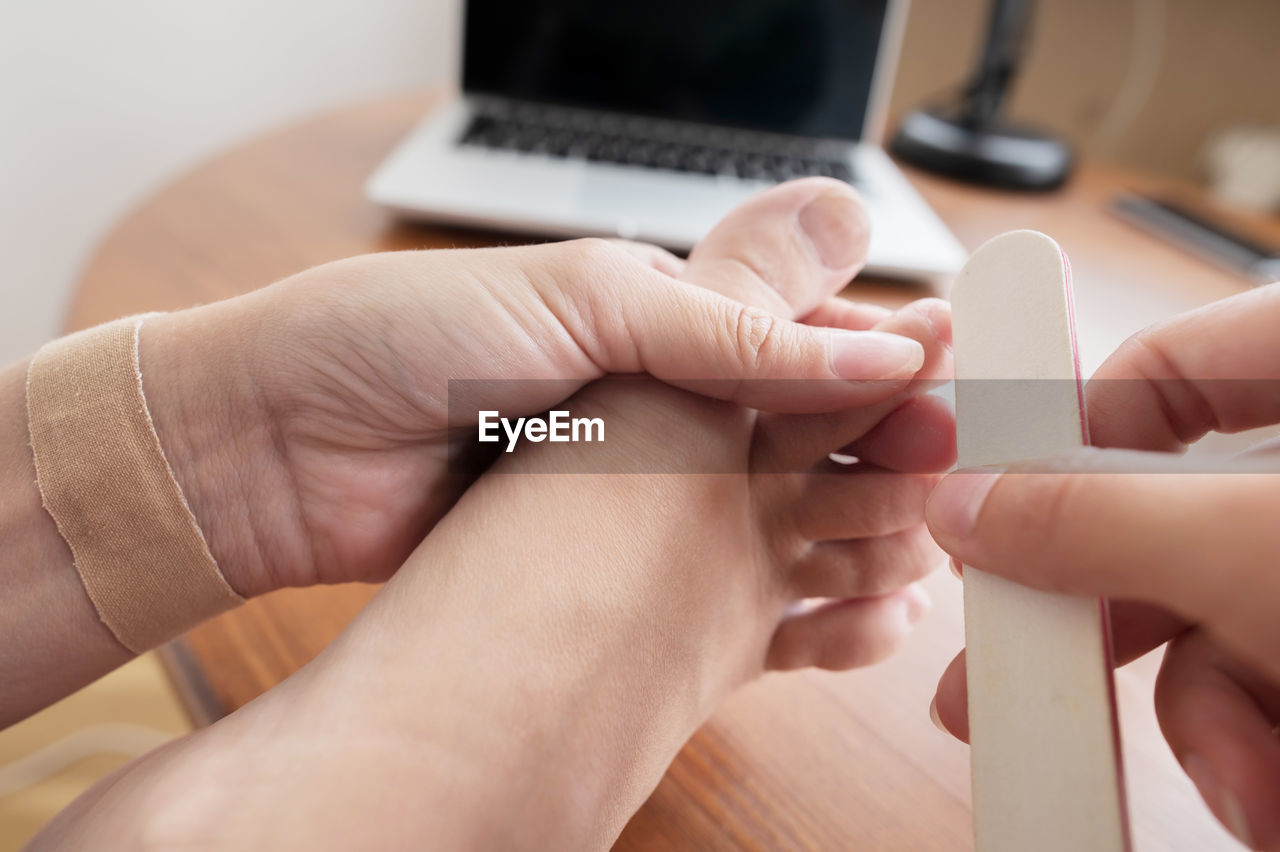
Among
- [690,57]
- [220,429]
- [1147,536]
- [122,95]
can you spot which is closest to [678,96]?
[690,57]

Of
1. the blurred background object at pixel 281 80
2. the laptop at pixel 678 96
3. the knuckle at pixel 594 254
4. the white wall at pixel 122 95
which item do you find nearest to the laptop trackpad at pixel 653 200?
the laptop at pixel 678 96

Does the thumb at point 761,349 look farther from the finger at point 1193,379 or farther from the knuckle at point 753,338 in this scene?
the finger at point 1193,379

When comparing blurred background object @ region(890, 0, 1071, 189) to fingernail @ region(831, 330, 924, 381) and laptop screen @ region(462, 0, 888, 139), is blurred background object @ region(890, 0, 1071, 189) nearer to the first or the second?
laptop screen @ region(462, 0, 888, 139)

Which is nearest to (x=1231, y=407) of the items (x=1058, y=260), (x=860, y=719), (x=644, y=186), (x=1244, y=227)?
(x=1058, y=260)

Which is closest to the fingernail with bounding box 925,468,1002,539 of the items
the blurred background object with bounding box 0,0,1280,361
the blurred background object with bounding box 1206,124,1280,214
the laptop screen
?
the laptop screen

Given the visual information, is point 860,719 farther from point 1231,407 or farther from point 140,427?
point 140,427

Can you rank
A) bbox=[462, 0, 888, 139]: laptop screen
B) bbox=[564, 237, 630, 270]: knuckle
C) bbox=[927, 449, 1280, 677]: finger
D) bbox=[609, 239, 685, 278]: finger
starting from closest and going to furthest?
bbox=[927, 449, 1280, 677]: finger → bbox=[564, 237, 630, 270]: knuckle → bbox=[609, 239, 685, 278]: finger → bbox=[462, 0, 888, 139]: laptop screen

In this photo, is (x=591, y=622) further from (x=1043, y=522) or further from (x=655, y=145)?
(x=655, y=145)
